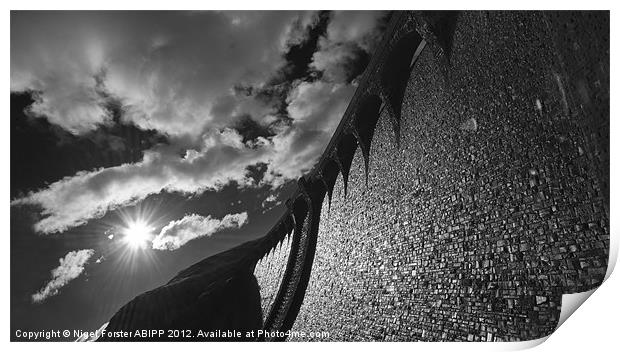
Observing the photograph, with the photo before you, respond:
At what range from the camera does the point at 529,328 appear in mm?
3035

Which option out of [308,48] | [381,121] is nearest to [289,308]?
[381,121]

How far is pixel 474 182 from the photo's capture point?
3.97 metres

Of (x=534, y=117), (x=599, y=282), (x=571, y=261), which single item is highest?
(x=534, y=117)

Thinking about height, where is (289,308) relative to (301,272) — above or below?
below

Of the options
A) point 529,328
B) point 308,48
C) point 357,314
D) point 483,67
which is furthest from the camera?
point 357,314

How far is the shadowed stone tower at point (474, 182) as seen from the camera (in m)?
2.78

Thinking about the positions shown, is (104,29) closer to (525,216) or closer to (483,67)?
(483,67)

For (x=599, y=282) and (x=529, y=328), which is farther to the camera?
(x=529, y=328)

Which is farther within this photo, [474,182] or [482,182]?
[474,182]

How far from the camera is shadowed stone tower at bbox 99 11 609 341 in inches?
109

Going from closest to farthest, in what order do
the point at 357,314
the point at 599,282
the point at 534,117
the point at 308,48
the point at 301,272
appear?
the point at 599,282
the point at 534,117
the point at 308,48
the point at 357,314
the point at 301,272

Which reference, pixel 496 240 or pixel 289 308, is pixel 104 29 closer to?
pixel 496 240

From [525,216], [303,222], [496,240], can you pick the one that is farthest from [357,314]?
[303,222]

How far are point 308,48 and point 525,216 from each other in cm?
351
